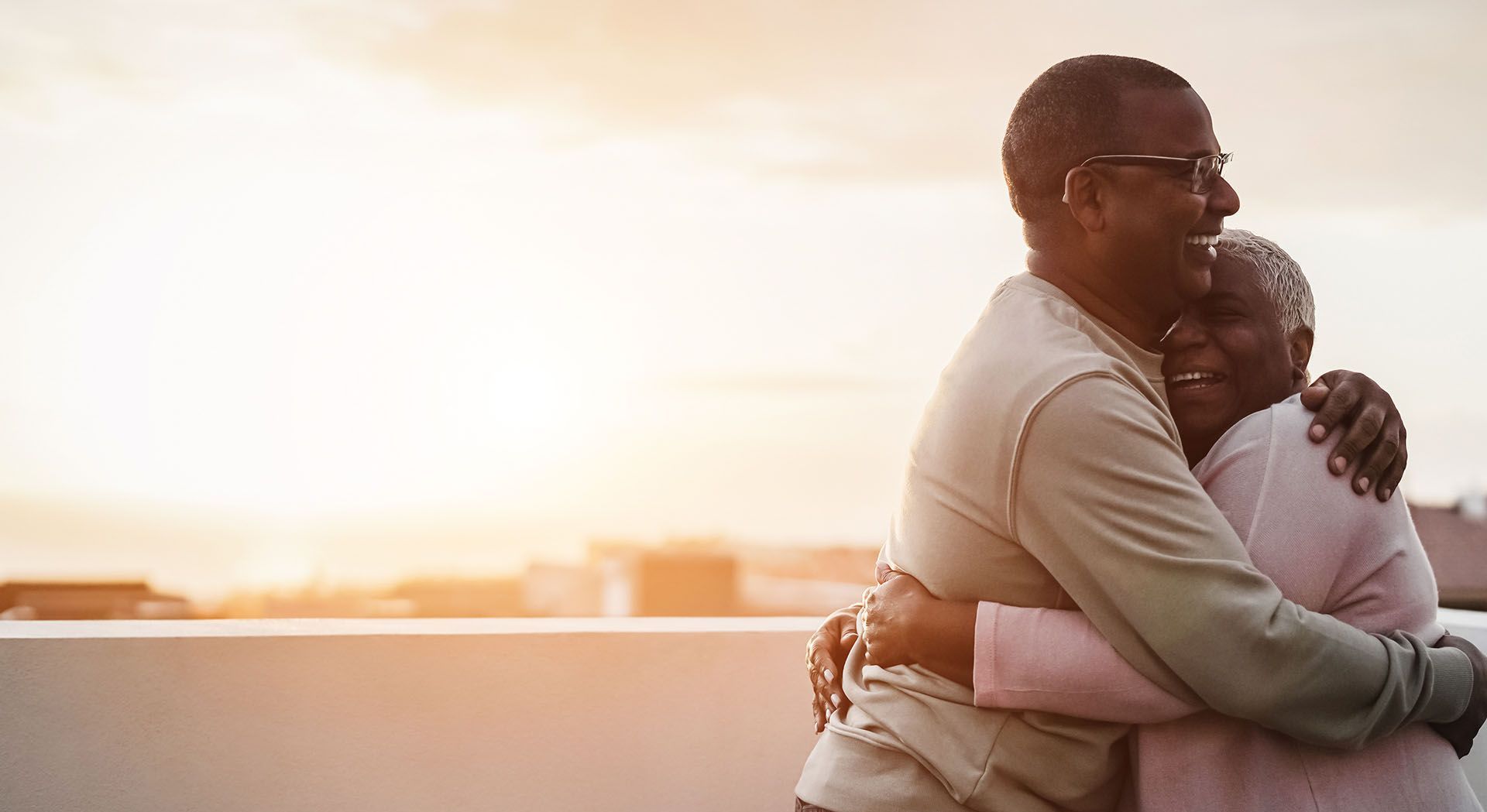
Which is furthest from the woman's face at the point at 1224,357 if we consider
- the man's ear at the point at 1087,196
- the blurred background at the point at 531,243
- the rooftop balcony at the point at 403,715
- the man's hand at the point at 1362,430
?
the blurred background at the point at 531,243

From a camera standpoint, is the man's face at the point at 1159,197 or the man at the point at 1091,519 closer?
the man at the point at 1091,519

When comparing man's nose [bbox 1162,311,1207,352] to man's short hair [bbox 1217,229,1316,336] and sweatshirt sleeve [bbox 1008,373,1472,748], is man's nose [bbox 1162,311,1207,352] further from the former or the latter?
sweatshirt sleeve [bbox 1008,373,1472,748]

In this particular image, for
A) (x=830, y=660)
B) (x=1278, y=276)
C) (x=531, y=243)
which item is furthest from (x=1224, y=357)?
(x=531, y=243)

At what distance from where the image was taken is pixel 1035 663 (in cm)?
143

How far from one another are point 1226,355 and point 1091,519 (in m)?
0.52

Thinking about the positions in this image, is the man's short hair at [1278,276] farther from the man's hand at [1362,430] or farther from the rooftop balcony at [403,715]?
the rooftop balcony at [403,715]

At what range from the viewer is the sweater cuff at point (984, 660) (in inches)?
56.9

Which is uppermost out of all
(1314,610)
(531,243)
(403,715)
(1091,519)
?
(531,243)

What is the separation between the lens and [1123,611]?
1370 millimetres

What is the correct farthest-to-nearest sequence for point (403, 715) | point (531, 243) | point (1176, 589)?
point (531, 243), point (403, 715), point (1176, 589)

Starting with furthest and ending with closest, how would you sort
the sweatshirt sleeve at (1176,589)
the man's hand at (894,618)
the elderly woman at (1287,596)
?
the man's hand at (894,618) < the elderly woman at (1287,596) < the sweatshirt sleeve at (1176,589)

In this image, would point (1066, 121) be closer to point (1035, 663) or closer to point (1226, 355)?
point (1226, 355)

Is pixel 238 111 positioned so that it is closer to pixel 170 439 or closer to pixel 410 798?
pixel 170 439

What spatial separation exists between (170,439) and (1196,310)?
39.2ft
